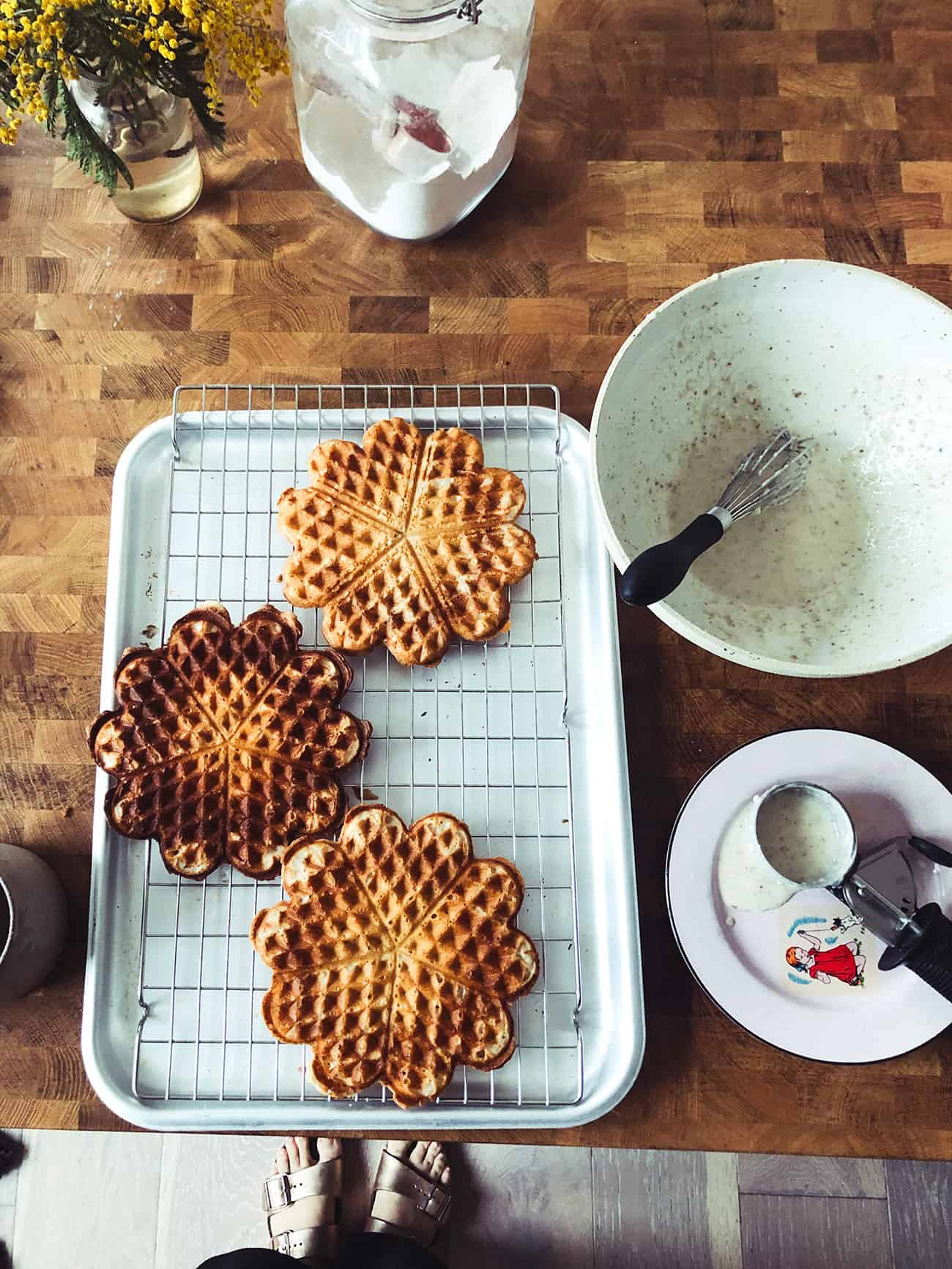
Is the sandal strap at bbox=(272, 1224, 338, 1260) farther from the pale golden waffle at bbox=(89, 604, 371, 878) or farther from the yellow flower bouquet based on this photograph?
the yellow flower bouquet

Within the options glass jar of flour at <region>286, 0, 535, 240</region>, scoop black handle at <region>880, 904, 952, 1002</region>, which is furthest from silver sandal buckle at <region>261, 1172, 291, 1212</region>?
glass jar of flour at <region>286, 0, 535, 240</region>

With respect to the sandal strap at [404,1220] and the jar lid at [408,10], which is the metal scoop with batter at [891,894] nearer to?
the jar lid at [408,10]

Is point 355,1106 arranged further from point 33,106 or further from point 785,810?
point 33,106

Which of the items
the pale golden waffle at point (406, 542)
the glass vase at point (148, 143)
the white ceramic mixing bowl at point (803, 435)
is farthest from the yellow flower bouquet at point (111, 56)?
the white ceramic mixing bowl at point (803, 435)

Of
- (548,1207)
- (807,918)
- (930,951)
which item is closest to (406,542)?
(807,918)

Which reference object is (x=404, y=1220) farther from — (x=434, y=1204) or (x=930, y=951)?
(x=930, y=951)

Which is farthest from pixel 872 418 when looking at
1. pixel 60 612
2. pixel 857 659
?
pixel 60 612

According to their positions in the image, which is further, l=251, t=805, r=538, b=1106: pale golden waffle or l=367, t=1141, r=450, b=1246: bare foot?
l=367, t=1141, r=450, b=1246: bare foot
